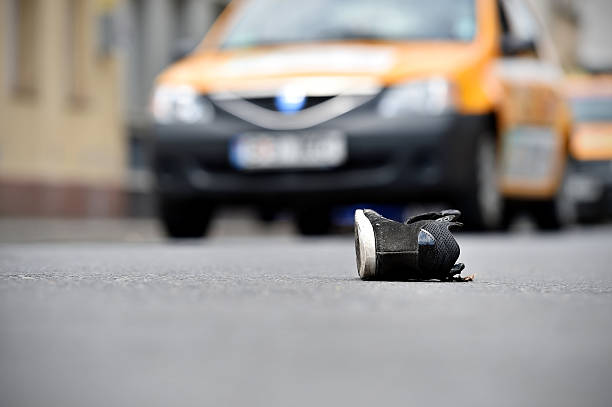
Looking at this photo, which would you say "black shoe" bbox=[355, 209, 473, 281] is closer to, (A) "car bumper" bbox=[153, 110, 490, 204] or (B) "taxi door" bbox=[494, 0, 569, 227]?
(A) "car bumper" bbox=[153, 110, 490, 204]

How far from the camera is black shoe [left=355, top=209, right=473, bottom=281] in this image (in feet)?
14.4

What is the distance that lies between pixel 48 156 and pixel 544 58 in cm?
914

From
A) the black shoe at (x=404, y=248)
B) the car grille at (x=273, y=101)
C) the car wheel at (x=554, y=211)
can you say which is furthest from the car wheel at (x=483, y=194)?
the black shoe at (x=404, y=248)

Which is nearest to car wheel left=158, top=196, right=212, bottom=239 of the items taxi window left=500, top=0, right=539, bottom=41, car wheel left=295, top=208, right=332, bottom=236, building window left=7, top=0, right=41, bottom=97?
car wheel left=295, top=208, right=332, bottom=236

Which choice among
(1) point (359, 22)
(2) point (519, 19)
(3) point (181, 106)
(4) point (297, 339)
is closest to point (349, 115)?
(3) point (181, 106)

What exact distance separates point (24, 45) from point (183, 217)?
9.43 m

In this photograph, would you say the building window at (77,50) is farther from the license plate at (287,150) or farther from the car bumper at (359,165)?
the license plate at (287,150)

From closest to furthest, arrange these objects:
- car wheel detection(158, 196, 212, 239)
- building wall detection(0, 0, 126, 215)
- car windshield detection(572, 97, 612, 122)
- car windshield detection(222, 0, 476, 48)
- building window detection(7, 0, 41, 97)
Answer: car wheel detection(158, 196, 212, 239)
car windshield detection(222, 0, 476, 48)
building wall detection(0, 0, 126, 215)
building window detection(7, 0, 41, 97)
car windshield detection(572, 97, 612, 122)

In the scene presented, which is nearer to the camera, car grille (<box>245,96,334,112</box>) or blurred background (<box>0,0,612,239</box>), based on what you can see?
car grille (<box>245,96,334,112</box>)

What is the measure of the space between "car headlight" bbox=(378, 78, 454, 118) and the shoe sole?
385cm

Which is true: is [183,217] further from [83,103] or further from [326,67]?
[83,103]

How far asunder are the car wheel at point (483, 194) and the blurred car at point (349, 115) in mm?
10

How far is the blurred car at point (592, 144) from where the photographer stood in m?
16.6

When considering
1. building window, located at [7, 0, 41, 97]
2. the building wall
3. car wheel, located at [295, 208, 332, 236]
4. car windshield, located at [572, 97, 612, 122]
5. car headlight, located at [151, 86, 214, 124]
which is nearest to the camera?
car headlight, located at [151, 86, 214, 124]
